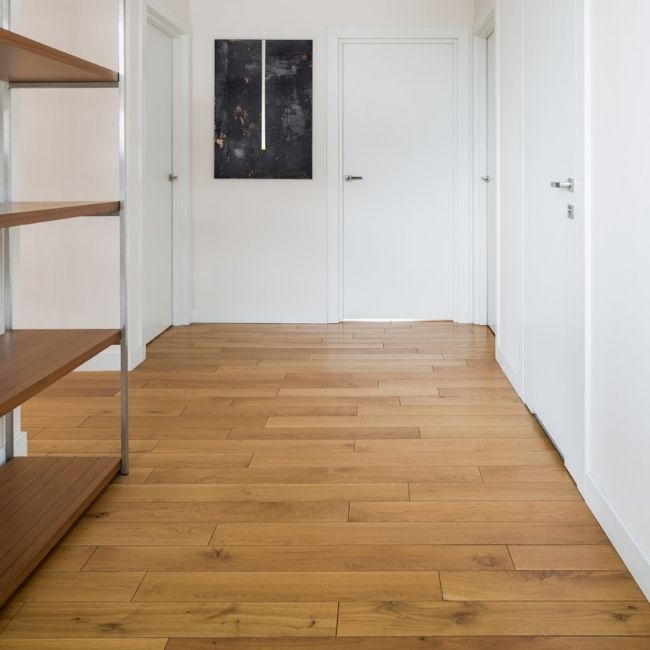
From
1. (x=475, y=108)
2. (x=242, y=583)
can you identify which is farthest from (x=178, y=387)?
(x=475, y=108)

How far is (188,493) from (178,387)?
1479mm

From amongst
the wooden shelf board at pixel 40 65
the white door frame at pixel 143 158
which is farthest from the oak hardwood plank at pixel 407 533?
the white door frame at pixel 143 158

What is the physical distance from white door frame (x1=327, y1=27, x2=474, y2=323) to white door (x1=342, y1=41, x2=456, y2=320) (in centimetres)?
4

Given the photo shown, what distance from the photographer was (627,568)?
6.97 feet

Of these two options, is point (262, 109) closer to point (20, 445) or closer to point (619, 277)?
point (20, 445)

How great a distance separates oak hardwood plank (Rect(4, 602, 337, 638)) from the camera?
1846 mm

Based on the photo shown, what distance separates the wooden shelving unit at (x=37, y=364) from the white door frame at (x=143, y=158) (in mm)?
1734

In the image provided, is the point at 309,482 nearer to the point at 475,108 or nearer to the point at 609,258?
the point at 609,258

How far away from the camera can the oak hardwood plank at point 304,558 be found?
7.07 ft

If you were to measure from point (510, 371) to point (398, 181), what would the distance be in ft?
7.12

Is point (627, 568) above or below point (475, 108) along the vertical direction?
below

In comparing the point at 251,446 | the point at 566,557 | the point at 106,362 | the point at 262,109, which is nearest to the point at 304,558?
the point at 566,557

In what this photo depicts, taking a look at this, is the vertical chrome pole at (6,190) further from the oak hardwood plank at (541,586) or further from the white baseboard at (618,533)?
the white baseboard at (618,533)

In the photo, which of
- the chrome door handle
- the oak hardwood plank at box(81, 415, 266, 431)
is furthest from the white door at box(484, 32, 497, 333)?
the chrome door handle
